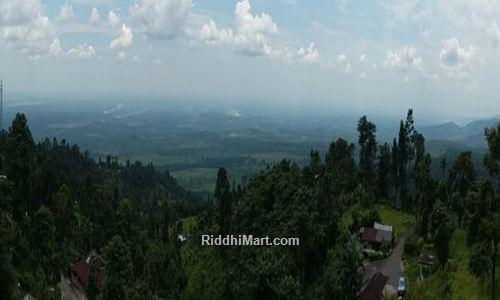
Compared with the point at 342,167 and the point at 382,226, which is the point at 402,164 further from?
the point at 382,226

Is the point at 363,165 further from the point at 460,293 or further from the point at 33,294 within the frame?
the point at 33,294

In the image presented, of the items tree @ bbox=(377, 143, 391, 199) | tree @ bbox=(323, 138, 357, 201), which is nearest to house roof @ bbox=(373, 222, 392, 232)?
tree @ bbox=(323, 138, 357, 201)

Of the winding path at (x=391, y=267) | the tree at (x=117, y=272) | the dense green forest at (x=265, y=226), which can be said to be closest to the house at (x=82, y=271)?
the dense green forest at (x=265, y=226)

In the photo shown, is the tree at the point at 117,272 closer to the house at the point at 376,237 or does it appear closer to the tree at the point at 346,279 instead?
the tree at the point at 346,279

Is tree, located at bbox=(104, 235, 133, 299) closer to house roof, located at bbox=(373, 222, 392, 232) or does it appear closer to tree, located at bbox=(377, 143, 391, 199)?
house roof, located at bbox=(373, 222, 392, 232)

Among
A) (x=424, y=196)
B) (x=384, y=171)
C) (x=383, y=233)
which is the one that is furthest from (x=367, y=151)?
(x=383, y=233)
